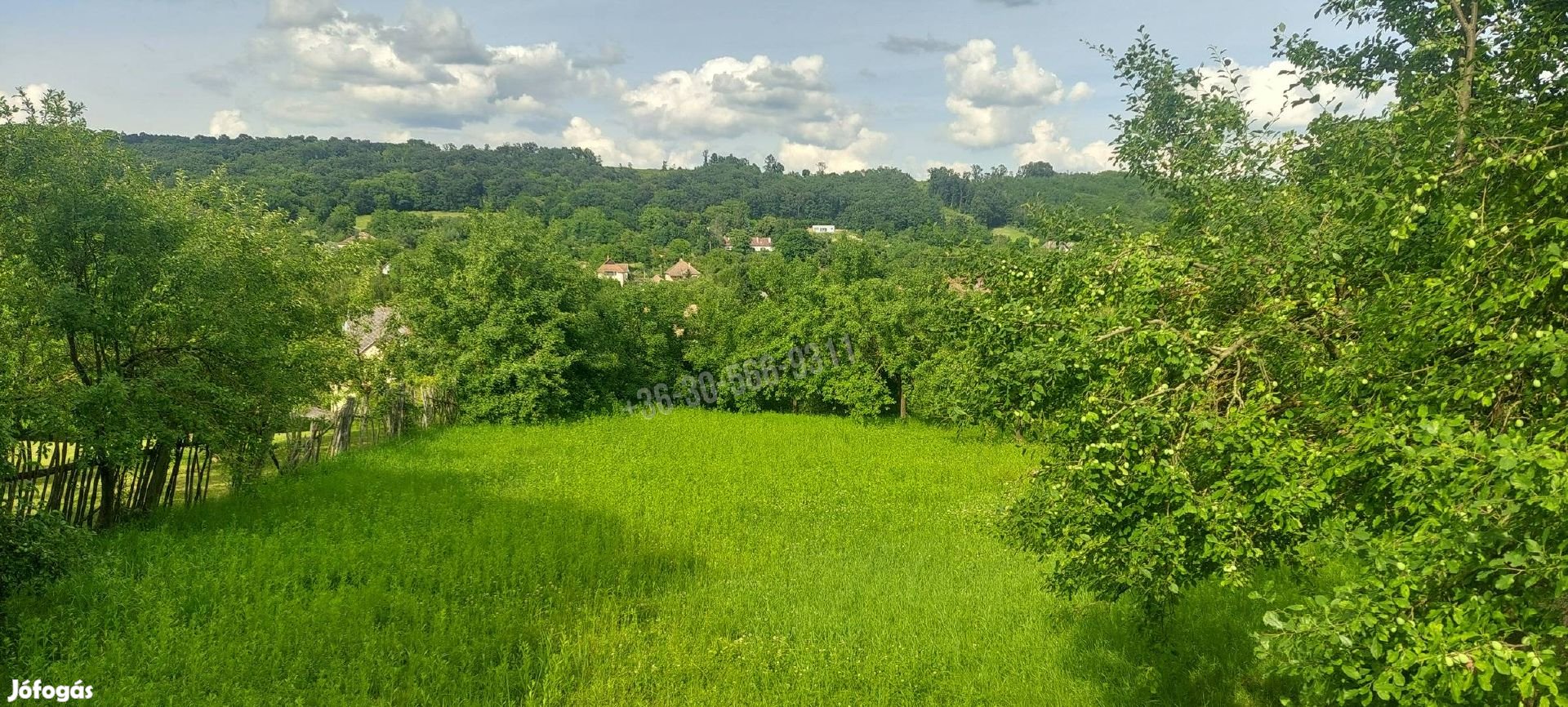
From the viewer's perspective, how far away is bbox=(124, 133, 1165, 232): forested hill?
9994 cm

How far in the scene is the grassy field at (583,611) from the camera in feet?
21.3

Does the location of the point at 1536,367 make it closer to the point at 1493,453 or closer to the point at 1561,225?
the point at 1561,225

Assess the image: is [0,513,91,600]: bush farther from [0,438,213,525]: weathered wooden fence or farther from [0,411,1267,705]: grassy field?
[0,438,213,525]: weathered wooden fence

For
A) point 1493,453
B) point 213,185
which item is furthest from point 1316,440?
point 213,185

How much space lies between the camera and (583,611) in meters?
8.30

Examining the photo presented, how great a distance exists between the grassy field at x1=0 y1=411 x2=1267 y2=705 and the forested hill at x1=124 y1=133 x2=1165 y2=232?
7594cm

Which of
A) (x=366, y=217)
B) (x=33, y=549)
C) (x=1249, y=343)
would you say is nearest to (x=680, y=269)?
(x=366, y=217)

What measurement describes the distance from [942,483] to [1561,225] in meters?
13.3

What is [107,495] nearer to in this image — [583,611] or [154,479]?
[154,479]

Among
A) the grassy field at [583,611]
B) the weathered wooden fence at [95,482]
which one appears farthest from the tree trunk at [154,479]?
the grassy field at [583,611]

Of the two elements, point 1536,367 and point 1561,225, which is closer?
point 1561,225

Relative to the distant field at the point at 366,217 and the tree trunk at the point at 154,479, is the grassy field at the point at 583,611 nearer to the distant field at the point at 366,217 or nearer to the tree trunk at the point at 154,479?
the tree trunk at the point at 154,479

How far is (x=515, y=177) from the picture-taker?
140 meters

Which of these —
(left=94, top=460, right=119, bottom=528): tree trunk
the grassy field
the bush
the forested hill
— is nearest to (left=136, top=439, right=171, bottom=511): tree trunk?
(left=94, top=460, right=119, bottom=528): tree trunk
